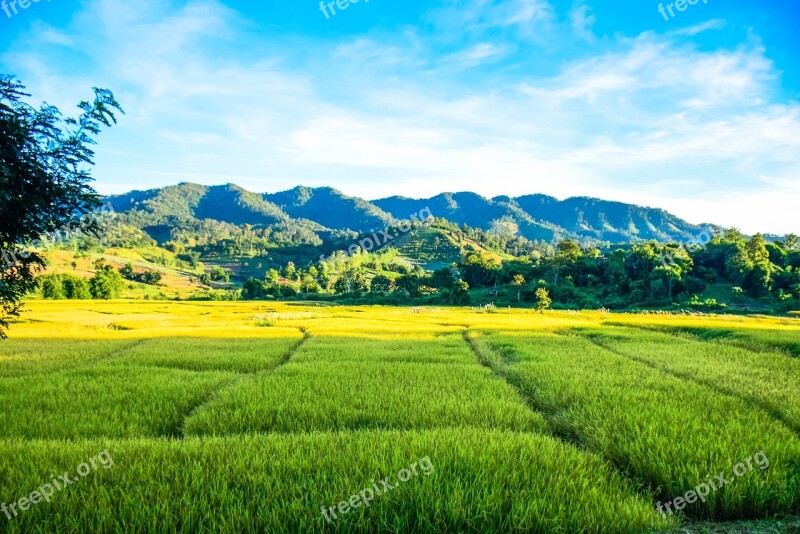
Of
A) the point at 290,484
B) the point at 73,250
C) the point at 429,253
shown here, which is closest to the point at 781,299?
the point at 290,484

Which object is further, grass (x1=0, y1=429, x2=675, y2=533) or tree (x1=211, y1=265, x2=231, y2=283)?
tree (x1=211, y1=265, x2=231, y2=283)

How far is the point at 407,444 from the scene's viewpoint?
16.6 ft

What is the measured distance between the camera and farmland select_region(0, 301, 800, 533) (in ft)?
11.8

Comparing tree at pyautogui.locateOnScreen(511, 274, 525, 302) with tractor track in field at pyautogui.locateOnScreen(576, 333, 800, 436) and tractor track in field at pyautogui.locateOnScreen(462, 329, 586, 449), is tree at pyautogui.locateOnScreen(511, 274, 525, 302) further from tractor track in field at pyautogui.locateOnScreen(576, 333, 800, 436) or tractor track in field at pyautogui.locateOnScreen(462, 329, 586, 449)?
tractor track in field at pyautogui.locateOnScreen(462, 329, 586, 449)

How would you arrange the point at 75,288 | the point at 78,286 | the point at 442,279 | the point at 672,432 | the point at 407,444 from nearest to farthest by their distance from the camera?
1. the point at 407,444
2. the point at 672,432
3. the point at 75,288
4. the point at 78,286
5. the point at 442,279

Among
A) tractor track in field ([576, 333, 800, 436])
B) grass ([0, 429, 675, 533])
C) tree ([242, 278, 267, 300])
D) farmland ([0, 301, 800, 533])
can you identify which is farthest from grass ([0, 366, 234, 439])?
tree ([242, 278, 267, 300])

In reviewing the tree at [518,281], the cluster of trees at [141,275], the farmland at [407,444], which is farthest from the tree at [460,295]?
the cluster of trees at [141,275]

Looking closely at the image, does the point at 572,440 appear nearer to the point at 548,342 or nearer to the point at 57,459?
the point at 57,459

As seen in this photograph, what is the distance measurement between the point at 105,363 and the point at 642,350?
60.8 ft

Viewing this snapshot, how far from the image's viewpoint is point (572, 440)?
597cm

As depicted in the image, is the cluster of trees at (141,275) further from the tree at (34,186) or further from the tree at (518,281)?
the tree at (34,186)

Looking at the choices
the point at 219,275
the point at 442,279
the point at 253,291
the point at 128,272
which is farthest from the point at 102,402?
the point at 219,275

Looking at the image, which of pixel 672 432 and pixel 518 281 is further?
pixel 518 281

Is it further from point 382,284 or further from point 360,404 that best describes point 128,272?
point 360,404
